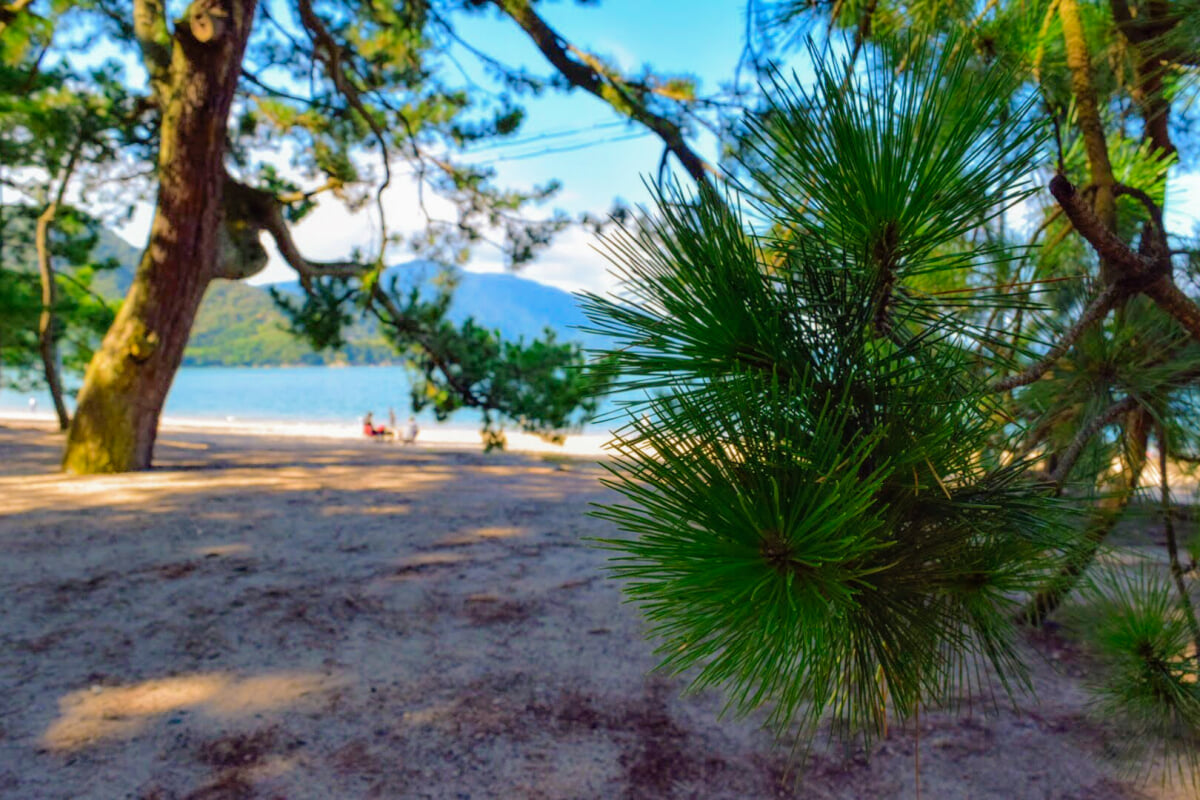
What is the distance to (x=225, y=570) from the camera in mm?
3713

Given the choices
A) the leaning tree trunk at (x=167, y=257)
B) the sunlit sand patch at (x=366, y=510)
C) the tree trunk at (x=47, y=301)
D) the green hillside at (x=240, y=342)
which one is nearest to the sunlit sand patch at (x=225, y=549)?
the sunlit sand patch at (x=366, y=510)

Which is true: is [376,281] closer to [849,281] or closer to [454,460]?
[454,460]

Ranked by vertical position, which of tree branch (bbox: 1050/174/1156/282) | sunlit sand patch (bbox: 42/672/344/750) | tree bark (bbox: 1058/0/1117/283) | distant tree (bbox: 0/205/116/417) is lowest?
sunlit sand patch (bbox: 42/672/344/750)

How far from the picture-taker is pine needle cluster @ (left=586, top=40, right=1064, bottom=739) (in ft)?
2.58

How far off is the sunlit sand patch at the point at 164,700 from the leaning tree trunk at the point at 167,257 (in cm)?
479

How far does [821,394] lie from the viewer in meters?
0.89

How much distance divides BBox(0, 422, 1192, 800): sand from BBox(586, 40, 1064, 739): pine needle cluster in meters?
1.43

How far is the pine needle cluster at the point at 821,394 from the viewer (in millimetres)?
786

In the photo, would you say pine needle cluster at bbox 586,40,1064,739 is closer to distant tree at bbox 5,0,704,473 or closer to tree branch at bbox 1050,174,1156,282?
tree branch at bbox 1050,174,1156,282

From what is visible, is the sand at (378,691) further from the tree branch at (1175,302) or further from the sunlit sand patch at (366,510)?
the tree branch at (1175,302)

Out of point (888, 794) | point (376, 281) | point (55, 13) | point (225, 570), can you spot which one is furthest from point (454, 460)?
point (888, 794)

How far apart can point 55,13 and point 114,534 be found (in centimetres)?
741

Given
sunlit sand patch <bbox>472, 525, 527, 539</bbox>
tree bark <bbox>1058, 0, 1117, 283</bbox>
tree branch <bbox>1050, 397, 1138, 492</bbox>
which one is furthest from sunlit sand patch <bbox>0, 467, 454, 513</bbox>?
tree bark <bbox>1058, 0, 1117, 283</bbox>

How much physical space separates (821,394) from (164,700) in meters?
2.57
